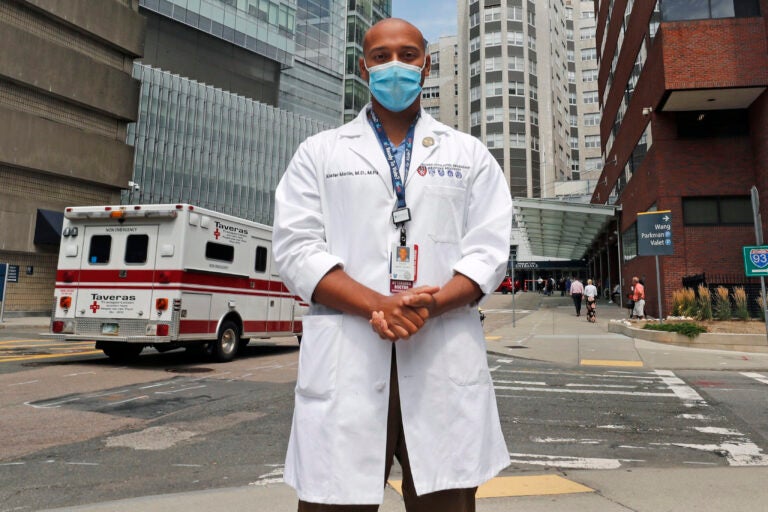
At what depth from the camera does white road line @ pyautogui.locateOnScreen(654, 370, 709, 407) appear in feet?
23.9

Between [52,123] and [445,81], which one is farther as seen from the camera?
[445,81]

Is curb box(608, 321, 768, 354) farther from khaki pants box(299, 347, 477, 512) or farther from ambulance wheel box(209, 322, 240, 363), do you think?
khaki pants box(299, 347, 477, 512)

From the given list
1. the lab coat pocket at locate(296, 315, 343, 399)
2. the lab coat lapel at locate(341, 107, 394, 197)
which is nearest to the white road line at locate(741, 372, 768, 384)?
the lab coat lapel at locate(341, 107, 394, 197)

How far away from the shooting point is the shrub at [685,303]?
1608 cm

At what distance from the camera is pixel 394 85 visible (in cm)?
196

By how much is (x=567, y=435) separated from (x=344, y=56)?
66443mm

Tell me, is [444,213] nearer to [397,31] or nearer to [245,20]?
[397,31]

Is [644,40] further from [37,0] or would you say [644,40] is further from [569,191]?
[569,191]

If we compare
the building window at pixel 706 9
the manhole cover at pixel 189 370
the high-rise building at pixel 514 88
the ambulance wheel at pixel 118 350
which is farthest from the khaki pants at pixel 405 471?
the high-rise building at pixel 514 88

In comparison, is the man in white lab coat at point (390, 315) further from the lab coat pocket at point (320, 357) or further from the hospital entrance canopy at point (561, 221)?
the hospital entrance canopy at point (561, 221)

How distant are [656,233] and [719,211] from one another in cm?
472

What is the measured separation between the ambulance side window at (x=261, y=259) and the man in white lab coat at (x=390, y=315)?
33.9ft

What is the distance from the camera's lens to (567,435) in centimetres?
549

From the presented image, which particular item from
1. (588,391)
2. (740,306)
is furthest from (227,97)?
(588,391)
